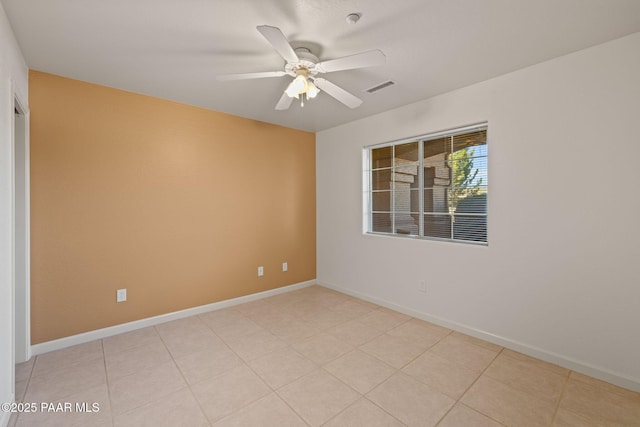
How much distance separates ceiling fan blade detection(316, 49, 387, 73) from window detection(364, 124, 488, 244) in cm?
156

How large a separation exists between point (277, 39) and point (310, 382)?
226cm

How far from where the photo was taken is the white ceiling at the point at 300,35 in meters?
1.66

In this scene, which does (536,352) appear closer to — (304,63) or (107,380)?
(304,63)

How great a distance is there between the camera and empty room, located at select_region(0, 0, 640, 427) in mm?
Answer: 1757

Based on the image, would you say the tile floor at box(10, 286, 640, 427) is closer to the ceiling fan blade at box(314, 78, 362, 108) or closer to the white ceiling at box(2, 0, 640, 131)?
the ceiling fan blade at box(314, 78, 362, 108)

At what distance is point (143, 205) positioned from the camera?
117 inches

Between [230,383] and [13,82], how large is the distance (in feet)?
8.36

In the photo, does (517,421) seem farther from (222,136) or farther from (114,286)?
(222,136)

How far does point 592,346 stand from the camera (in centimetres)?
210

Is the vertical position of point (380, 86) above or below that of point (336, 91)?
above

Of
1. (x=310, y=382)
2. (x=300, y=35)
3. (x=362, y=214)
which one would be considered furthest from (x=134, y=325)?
(x=300, y=35)

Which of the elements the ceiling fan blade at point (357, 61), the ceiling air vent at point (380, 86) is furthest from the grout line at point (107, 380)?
the ceiling air vent at point (380, 86)

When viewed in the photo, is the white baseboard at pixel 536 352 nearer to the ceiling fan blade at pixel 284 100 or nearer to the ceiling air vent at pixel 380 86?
the ceiling air vent at pixel 380 86

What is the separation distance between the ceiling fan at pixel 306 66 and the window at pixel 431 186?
129 centimetres
